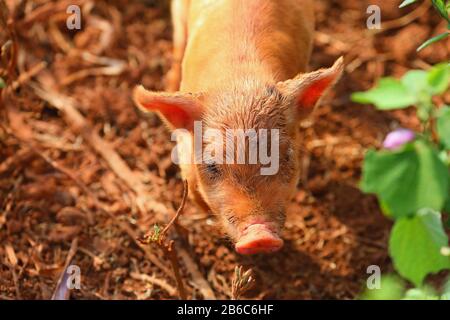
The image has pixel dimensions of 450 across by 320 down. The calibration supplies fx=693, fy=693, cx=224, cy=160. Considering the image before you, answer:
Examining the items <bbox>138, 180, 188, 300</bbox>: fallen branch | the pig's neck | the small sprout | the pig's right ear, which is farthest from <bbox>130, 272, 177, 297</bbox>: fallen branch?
the pig's neck

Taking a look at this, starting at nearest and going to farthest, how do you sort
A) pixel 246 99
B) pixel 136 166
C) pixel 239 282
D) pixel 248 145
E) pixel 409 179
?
pixel 409 179
pixel 239 282
pixel 248 145
pixel 246 99
pixel 136 166

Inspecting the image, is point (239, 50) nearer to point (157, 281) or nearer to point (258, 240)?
point (258, 240)

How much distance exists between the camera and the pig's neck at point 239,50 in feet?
12.9

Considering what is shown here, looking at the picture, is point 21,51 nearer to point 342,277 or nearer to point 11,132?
point 11,132

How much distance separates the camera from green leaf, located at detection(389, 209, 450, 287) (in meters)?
2.29

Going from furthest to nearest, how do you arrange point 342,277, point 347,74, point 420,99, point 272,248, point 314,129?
point 347,74, point 314,129, point 342,277, point 272,248, point 420,99

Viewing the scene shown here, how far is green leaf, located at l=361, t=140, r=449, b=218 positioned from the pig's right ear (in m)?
1.75

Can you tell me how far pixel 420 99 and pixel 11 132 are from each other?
10.9 ft

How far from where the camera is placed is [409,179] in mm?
2094

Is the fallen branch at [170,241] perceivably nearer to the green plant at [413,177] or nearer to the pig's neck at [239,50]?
the pig's neck at [239,50]

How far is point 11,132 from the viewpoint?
4.84m

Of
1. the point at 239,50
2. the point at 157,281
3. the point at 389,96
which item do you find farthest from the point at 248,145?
the point at 389,96

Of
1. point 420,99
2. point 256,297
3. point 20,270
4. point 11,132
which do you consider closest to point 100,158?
point 11,132

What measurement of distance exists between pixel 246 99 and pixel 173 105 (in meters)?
0.41
